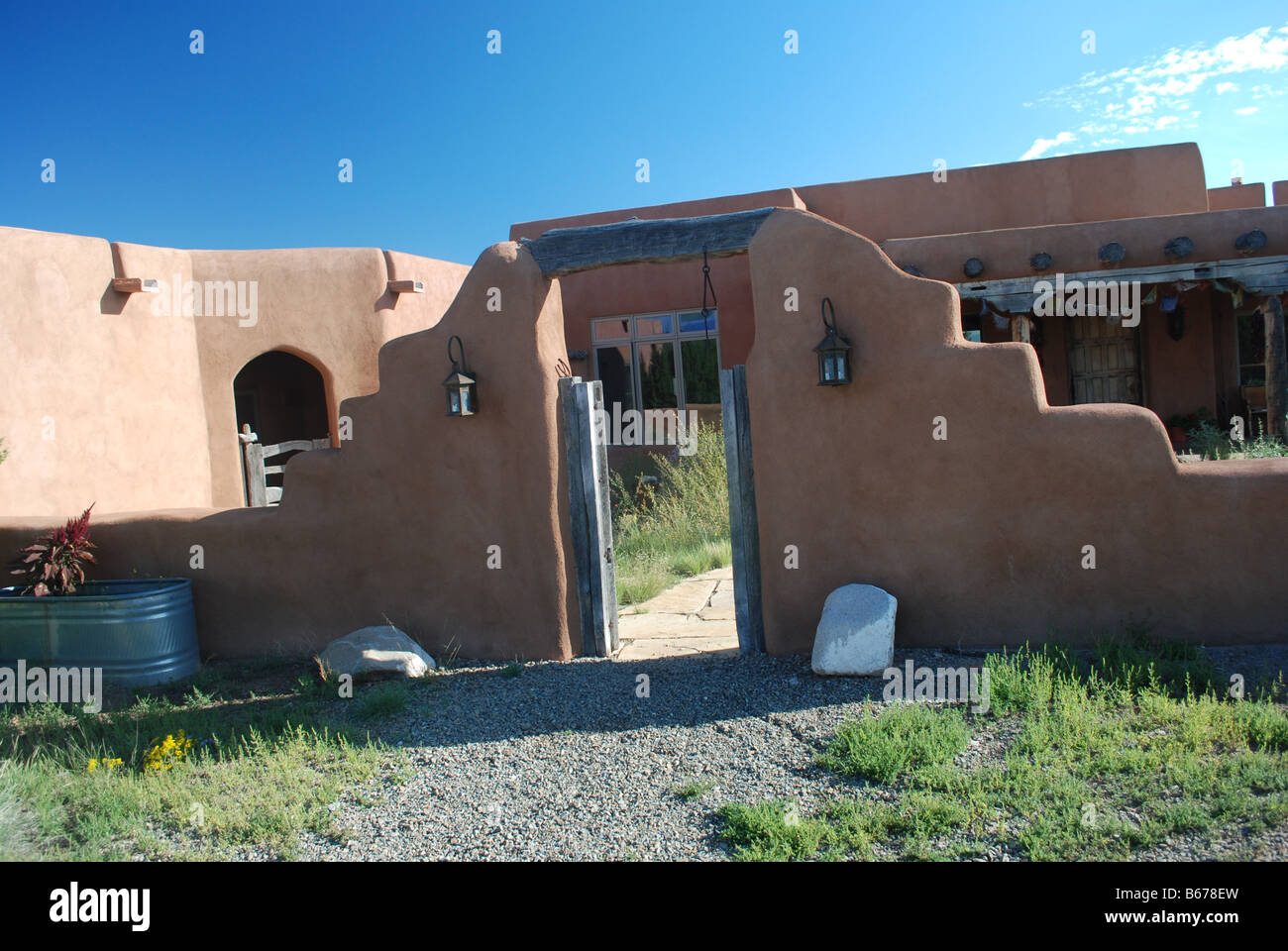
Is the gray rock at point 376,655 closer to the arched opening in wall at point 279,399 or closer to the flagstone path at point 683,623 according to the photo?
the flagstone path at point 683,623

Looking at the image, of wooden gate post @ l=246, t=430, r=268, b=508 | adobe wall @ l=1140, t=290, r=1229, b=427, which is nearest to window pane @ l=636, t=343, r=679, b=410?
wooden gate post @ l=246, t=430, r=268, b=508

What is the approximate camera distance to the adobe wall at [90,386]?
908 centimetres

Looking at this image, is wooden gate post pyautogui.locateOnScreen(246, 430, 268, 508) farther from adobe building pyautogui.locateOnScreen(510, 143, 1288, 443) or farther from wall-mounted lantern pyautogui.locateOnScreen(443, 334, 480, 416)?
wall-mounted lantern pyautogui.locateOnScreen(443, 334, 480, 416)

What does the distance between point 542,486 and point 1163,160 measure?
11.3 meters

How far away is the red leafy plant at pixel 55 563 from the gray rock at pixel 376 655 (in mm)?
1945

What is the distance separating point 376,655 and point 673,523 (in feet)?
16.6

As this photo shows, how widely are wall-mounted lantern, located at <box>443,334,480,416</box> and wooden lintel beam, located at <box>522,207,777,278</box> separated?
867 millimetres

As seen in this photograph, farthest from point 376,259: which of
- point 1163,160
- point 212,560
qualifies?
point 1163,160

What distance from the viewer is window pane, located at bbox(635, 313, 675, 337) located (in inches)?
→ 561

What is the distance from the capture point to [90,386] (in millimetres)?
9836

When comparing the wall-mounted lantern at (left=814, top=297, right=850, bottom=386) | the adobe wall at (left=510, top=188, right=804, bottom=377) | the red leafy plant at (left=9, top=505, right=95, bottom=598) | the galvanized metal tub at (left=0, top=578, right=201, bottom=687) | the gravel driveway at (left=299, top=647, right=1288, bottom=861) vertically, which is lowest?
the gravel driveway at (left=299, top=647, right=1288, bottom=861)

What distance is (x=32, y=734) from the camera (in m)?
5.57

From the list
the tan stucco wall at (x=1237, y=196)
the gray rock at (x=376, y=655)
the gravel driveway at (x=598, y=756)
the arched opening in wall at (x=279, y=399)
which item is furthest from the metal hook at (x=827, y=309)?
the tan stucco wall at (x=1237, y=196)
